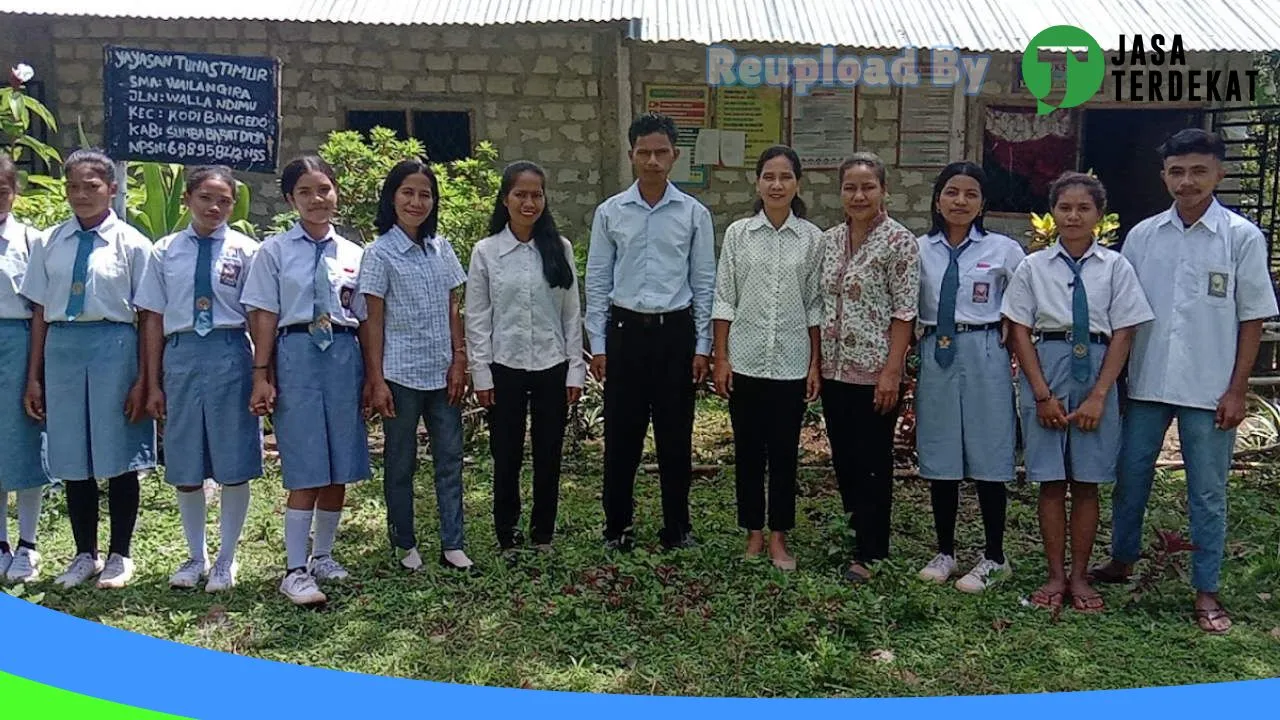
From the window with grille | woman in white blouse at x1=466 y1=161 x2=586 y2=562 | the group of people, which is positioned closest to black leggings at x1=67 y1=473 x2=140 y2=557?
the group of people

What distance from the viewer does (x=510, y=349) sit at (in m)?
3.78

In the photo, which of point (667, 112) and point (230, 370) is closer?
point (230, 370)

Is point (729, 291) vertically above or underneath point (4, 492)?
above

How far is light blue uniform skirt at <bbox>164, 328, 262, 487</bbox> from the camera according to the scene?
11.4 ft

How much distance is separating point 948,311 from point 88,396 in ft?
9.91

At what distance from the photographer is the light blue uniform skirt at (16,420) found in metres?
3.57

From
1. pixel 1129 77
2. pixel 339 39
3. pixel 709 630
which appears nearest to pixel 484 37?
pixel 339 39

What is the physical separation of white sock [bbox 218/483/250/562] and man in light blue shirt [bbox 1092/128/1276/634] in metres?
3.14

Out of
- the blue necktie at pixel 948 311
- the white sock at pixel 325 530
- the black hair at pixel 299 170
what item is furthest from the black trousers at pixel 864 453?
the black hair at pixel 299 170

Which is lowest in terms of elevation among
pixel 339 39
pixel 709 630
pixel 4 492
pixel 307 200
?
pixel 709 630

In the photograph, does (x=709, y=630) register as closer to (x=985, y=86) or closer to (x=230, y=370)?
(x=230, y=370)

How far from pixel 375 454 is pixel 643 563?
232cm

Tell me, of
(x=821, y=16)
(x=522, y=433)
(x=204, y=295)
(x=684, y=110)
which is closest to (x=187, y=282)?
(x=204, y=295)

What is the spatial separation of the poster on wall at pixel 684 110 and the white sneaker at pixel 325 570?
453cm
